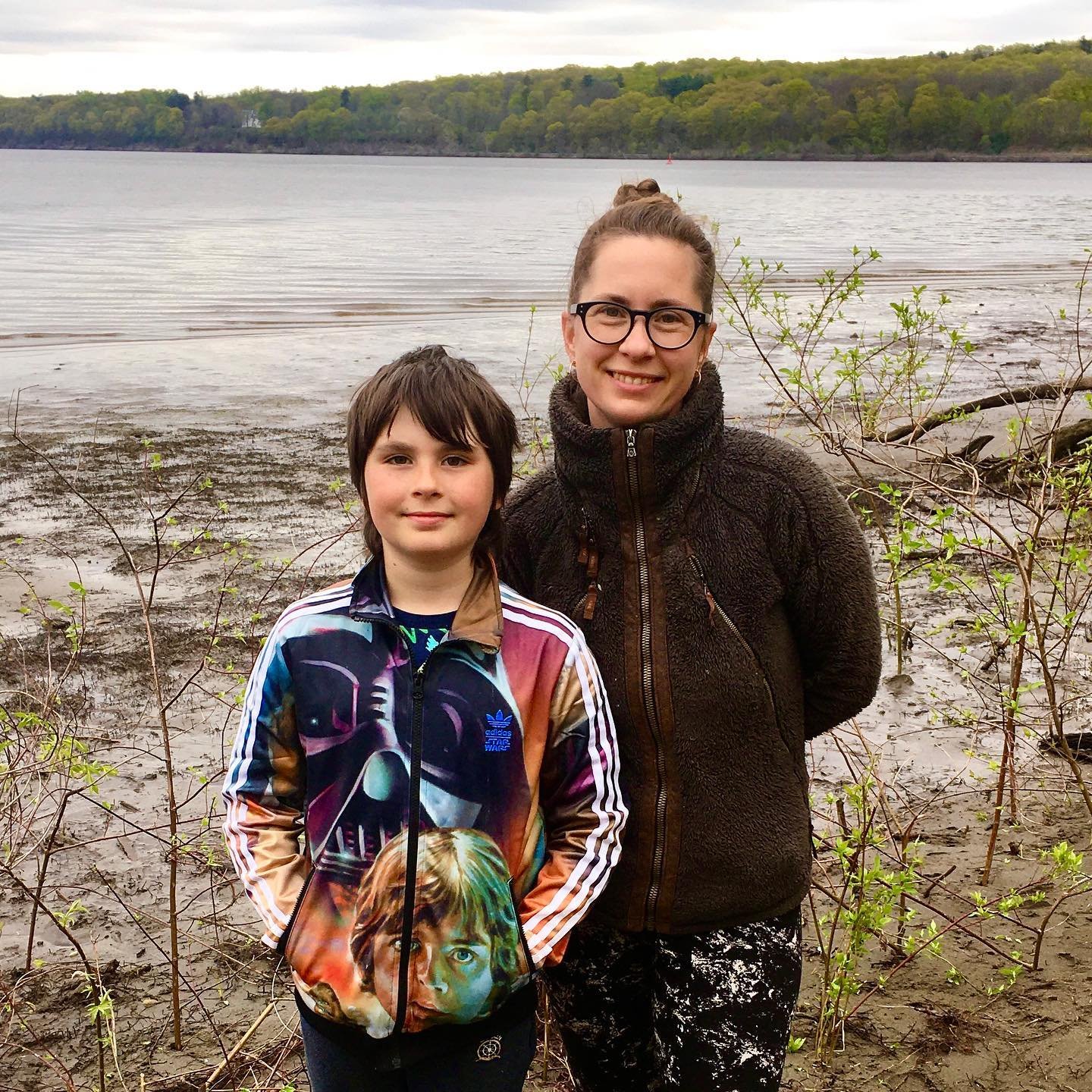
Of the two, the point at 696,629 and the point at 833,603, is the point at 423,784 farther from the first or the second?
the point at 833,603

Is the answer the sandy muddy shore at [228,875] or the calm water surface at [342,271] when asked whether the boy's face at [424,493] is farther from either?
the sandy muddy shore at [228,875]

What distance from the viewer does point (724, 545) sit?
2287 mm

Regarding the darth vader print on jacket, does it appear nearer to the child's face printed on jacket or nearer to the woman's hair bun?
the child's face printed on jacket

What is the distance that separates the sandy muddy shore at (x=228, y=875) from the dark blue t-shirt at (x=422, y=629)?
148 cm

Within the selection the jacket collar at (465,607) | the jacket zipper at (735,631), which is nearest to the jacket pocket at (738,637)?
the jacket zipper at (735,631)

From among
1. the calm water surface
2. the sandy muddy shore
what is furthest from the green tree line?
the sandy muddy shore

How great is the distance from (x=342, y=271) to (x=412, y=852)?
27.9 meters

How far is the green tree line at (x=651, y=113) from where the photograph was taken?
13312 centimetres

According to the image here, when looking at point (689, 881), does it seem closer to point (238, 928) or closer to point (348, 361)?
point (238, 928)

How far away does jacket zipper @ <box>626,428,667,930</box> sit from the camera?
7.46 feet

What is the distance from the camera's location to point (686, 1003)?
2.27m

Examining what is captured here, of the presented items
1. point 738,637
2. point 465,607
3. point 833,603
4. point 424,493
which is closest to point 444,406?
point 424,493

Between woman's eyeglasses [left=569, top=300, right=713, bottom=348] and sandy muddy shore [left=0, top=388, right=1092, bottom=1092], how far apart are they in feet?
6.23

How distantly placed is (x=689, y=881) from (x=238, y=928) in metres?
2.27
